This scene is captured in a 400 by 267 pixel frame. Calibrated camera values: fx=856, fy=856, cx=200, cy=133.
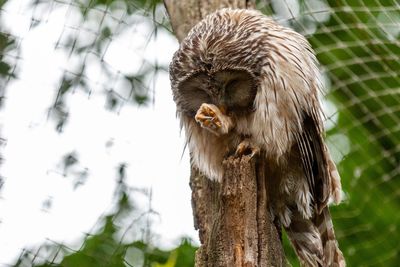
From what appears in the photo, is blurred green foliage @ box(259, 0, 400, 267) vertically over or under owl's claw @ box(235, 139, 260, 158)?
over

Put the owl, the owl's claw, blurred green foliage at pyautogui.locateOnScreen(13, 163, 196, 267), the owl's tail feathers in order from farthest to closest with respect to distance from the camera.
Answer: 1. blurred green foliage at pyautogui.locateOnScreen(13, 163, 196, 267)
2. the owl's tail feathers
3. the owl
4. the owl's claw

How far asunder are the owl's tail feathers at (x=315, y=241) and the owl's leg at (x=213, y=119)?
0.54 meters

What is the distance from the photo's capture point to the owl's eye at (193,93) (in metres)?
3.32

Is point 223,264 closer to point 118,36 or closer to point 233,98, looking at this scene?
point 233,98

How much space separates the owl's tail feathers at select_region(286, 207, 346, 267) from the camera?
355 centimetres

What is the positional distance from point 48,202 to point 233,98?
5.10 ft

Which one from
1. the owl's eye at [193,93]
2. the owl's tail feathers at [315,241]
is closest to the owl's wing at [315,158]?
the owl's tail feathers at [315,241]

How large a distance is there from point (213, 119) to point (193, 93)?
0.21m

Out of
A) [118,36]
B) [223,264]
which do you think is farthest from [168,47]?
[223,264]

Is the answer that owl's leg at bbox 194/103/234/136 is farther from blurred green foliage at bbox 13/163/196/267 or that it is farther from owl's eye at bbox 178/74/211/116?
blurred green foliage at bbox 13/163/196/267

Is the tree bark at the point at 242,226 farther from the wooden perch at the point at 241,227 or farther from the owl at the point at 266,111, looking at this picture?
the owl at the point at 266,111

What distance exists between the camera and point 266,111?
3258mm

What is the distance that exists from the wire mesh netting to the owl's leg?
1.16 meters

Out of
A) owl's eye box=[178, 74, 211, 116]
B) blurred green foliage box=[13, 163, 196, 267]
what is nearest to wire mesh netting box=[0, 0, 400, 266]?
blurred green foliage box=[13, 163, 196, 267]
